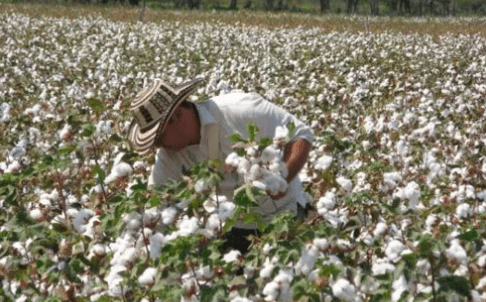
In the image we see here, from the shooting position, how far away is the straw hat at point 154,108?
11.6ft

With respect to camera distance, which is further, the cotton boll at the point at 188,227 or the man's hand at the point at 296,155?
the man's hand at the point at 296,155

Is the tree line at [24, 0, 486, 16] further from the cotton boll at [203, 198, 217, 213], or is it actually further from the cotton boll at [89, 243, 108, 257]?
the cotton boll at [203, 198, 217, 213]

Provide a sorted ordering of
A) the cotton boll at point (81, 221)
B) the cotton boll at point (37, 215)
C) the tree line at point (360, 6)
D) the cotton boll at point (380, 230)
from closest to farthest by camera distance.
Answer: the cotton boll at point (380, 230)
the cotton boll at point (81, 221)
the cotton boll at point (37, 215)
the tree line at point (360, 6)

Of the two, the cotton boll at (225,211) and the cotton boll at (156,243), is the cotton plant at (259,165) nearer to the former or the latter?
the cotton boll at (225,211)

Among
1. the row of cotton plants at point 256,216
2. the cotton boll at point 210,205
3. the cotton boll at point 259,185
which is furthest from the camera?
the cotton boll at point 210,205

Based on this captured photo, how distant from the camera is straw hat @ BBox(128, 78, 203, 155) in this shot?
353 centimetres

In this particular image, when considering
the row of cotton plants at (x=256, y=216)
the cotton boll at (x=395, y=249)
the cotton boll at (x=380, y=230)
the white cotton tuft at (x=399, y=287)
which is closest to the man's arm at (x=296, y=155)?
the row of cotton plants at (x=256, y=216)

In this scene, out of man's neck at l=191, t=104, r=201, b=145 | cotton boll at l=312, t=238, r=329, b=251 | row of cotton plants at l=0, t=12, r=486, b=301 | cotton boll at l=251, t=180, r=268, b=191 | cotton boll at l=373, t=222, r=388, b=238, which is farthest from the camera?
man's neck at l=191, t=104, r=201, b=145

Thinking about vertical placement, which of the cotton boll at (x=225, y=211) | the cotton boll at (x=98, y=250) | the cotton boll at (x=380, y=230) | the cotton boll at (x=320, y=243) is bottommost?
the cotton boll at (x=98, y=250)

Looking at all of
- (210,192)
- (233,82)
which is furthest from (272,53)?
(210,192)

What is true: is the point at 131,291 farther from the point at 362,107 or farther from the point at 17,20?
the point at 17,20

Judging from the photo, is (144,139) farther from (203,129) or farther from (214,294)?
(214,294)

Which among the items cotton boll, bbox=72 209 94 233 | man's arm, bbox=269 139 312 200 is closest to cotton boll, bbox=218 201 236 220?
cotton boll, bbox=72 209 94 233

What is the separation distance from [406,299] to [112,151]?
119 inches
